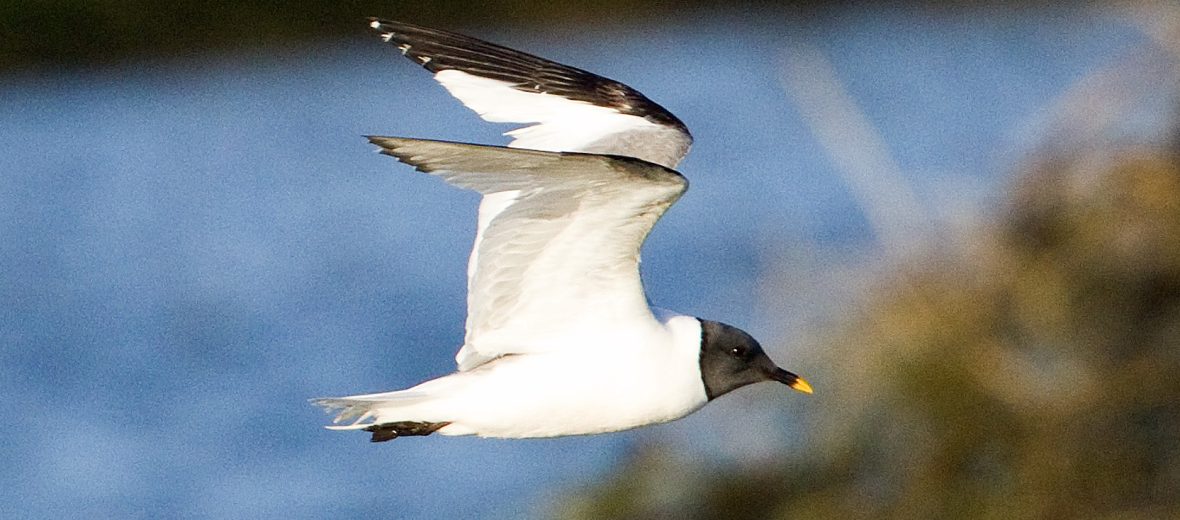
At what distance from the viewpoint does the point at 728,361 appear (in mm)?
3873

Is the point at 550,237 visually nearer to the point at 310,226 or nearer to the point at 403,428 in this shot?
the point at 403,428

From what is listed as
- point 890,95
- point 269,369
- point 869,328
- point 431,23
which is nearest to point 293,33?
point 431,23

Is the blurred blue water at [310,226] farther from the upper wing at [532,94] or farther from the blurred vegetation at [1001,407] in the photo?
the upper wing at [532,94]

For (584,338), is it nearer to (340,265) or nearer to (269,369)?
(269,369)

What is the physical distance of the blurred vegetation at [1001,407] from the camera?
571cm

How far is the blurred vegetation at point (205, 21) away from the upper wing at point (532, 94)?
5.76 m

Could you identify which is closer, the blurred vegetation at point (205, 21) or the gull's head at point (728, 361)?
the gull's head at point (728, 361)

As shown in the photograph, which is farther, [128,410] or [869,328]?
[128,410]

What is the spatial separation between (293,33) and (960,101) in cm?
356

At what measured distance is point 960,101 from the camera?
36.5ft

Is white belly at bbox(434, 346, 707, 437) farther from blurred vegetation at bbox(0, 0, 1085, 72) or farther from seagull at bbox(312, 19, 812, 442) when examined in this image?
blurred vegetation at bbox(0, 0, 1085, 72)

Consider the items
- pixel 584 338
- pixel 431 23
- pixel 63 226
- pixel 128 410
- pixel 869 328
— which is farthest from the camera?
pixel 63 226

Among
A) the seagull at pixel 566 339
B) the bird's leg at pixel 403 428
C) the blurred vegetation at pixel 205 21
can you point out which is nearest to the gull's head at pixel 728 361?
the seagull at pixel 566 339

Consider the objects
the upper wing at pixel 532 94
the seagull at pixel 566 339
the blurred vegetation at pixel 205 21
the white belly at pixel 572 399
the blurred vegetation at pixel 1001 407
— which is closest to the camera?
the seagull at pixel 566 339
